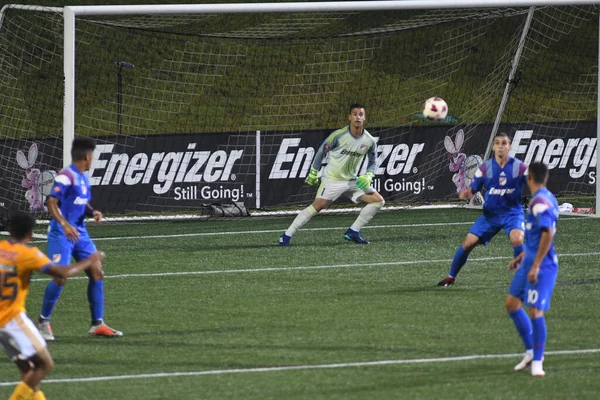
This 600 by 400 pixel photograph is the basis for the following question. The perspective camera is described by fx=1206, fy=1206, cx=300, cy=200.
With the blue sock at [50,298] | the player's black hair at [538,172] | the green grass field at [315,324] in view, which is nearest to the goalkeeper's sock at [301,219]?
the green grass field at [315,324]

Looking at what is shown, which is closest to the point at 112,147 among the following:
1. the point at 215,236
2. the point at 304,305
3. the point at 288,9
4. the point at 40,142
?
the point at 40,142

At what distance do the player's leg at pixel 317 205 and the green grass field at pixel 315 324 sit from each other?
0.30 meters

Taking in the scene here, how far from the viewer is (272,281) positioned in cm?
1439

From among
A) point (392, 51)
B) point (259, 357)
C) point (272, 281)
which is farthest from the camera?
point (392, 51)

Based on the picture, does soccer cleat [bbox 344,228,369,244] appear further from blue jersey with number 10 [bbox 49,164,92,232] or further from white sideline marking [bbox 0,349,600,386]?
white sideline marking [bbox 0,349,600,386]

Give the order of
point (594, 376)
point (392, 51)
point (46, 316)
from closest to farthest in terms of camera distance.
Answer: point (594, 376) → point (46, 316) → point (392, 51)

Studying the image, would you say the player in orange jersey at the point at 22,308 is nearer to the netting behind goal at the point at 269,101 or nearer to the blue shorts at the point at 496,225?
the blue shorts at the point at 496,225

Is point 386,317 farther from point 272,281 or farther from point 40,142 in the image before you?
point 40,142

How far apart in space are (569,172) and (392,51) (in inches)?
471

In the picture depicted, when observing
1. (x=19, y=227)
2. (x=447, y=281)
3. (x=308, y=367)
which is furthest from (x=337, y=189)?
(x=19, y=227)

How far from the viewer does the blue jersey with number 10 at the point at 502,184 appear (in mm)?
13094

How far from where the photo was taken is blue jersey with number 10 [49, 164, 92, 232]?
35.9 ft

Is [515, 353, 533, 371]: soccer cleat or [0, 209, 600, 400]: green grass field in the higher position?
[515, 353, 533, 371]: soccer cleat

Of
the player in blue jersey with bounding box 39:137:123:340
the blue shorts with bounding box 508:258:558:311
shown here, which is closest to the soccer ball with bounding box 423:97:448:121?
the player in blue jersey with bounding box 39:137:123:340
